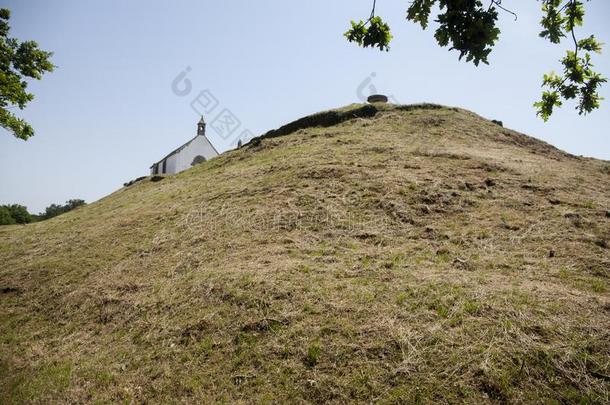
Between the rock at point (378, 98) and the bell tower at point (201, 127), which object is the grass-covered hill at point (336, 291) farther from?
the bell tower at point (201, 127)

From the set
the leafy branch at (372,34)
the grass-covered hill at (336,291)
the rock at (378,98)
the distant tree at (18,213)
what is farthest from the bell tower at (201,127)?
the leafy branch at (372,34)

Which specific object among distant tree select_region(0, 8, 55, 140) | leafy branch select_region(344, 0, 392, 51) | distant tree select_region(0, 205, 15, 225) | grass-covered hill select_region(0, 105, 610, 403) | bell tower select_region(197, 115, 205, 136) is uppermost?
bell tower select_region(197, 115, 205, 136)

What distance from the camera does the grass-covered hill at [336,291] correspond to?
Answer: 4.65 metres

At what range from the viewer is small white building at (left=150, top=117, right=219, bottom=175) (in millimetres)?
45969

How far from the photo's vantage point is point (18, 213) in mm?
43625

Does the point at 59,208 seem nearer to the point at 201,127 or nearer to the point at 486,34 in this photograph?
the point at 201,127

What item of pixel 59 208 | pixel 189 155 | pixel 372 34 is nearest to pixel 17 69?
pixel 372 34

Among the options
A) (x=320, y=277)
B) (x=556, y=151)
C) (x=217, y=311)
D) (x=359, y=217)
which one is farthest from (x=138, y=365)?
(x=556, y=151)

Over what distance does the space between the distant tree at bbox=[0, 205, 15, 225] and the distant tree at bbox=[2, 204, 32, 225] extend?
399mm

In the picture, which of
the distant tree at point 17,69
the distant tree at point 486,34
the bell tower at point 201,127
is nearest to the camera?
the distant tree at point 486,34

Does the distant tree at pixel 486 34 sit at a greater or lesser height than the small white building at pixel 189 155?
lesser

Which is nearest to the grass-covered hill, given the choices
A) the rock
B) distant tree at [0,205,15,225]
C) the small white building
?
the rock

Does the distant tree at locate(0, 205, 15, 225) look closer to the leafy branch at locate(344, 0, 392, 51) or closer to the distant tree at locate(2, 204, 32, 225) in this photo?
the distant tree at locate(2, 204, 32, 225)

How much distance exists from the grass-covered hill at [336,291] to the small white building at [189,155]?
3177cm
